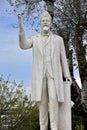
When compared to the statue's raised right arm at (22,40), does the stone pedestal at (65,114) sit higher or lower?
lower

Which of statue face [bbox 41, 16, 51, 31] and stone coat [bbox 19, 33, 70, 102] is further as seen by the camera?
statue face [bbox 41, 16, 51, 31]

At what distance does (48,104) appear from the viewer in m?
7.41

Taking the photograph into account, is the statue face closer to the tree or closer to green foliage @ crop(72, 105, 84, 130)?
the tree

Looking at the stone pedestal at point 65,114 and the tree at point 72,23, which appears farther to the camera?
the tree at point 72,23

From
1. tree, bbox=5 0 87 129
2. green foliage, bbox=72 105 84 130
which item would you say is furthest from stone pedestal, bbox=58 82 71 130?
green foliage, bbox=72 105 84 130

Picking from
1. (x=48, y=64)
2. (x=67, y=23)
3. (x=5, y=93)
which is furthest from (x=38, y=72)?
(x=5, y=93)

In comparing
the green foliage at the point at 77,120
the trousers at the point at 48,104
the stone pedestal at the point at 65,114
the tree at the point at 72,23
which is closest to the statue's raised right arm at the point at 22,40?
the trousers at the point at 48,104

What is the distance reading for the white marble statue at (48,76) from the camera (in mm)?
7285

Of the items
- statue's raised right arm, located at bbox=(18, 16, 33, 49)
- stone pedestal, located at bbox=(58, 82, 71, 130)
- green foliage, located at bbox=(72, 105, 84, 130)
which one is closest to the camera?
statue's raised right arm, located at bbox=(18, 16, 33, 49)

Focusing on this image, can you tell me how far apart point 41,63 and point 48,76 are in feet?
0.83

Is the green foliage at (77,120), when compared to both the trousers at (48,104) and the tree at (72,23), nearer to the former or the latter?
the tree at (72,23)

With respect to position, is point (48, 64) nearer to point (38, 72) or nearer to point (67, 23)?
point (38, 72)

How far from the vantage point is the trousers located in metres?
7.27

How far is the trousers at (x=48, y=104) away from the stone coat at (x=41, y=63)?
0.08 metres
